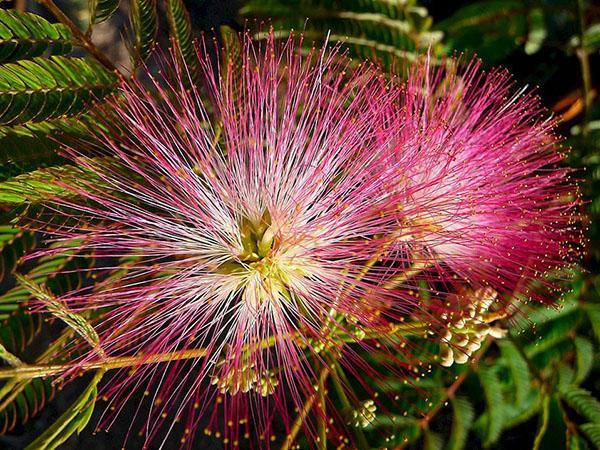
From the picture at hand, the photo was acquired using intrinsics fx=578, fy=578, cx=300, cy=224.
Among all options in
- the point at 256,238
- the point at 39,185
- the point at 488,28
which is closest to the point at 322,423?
the point at 256,238

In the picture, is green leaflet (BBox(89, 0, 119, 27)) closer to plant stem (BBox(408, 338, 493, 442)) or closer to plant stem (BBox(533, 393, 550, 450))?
plant stem (BBox(408, 338, 493, 442))

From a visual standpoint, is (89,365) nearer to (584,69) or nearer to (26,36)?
(26,36)

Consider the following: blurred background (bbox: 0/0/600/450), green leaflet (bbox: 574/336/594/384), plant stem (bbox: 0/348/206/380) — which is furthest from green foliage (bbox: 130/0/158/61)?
green leaflet (bbox: 574/336/594/384)

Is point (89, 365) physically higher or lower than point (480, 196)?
lower

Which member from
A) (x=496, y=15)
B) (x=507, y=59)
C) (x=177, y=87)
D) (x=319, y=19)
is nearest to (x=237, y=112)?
(x=177, y=87)

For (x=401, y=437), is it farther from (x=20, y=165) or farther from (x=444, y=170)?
(x=20, y=165)

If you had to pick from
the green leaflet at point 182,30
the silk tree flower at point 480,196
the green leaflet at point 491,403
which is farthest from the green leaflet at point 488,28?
the green leaflet at point 491,403

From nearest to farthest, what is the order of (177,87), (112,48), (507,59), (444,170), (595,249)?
(444,170) → (177,87) → (595,249) → (507,59) → (112,48)
